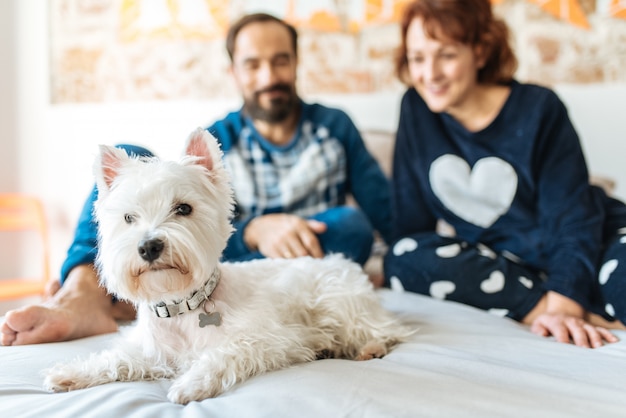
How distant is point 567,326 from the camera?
1299 millimetres

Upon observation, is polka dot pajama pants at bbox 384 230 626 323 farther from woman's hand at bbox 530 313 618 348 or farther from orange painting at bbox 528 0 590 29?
orange painting at bbox 528 0 590 29

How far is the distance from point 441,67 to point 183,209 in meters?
1.13

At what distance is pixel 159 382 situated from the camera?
38.6 inches

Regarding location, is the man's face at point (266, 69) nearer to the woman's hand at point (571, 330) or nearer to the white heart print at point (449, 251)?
the white heart print at point (449, 251)

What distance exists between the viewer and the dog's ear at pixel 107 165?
980 millimetres

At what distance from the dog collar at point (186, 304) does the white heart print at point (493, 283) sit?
0.85 m

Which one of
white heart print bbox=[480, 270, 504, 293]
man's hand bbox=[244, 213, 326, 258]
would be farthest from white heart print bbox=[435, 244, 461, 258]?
man's hand bbox=[244, 213, 326, 258]

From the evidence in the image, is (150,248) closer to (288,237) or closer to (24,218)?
(288,237)

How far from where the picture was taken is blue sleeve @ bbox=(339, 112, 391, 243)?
202 centimetres

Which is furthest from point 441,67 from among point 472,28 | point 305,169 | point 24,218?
point 24,218

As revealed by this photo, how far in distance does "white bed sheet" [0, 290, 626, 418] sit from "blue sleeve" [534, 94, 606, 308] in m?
0.25

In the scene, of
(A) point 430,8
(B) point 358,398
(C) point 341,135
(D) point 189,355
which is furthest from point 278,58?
(B) point 358,398

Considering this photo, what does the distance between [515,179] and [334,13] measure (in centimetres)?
146

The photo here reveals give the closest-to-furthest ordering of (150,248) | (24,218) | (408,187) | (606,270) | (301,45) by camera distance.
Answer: (150,248) < (606,270) < (408,187) < (301,45) < (24,218)
